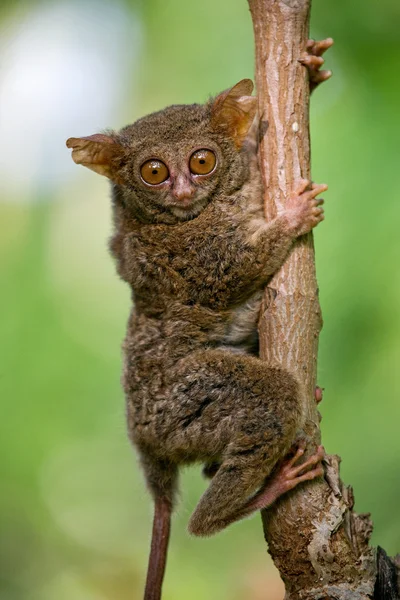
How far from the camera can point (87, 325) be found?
20.5 ft

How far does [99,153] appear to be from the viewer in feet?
12.8

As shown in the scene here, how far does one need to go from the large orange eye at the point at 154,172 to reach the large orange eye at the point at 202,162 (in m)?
0.14

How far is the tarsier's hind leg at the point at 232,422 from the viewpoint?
3.34 meters

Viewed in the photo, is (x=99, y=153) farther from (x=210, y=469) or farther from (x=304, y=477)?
(x=304, y=477)

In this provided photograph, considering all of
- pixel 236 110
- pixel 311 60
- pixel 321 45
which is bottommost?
pixel 236 110

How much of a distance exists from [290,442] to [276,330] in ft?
1.71

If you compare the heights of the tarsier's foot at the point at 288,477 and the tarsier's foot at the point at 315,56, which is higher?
the tarsier's foot at the point at 315,56

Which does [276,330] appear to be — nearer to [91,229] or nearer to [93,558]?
[91,229]

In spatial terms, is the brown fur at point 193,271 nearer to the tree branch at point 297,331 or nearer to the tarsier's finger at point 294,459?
the tree branch at point 297,331

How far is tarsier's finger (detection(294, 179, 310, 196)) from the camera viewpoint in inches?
140

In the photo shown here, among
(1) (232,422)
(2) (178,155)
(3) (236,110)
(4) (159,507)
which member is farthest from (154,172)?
(4) (159,507)

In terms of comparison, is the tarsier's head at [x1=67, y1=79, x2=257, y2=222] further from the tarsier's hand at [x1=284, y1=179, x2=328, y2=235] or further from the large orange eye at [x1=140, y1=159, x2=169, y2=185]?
the tarsier's hand at [x1=284, y1=179, x2=328, y2=235]

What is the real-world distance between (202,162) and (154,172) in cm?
25

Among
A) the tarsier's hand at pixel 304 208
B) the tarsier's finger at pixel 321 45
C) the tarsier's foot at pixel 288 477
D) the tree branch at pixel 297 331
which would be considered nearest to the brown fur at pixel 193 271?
the tarsier's hand at pixel 304 208
